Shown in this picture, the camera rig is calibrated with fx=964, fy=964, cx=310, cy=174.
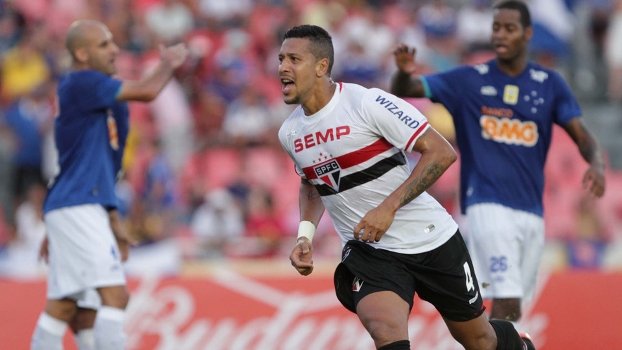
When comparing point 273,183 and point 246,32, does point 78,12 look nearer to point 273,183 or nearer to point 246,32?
point 246,32

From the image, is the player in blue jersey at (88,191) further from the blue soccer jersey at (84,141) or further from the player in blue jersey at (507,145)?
the player in blue jersey at (507,145)

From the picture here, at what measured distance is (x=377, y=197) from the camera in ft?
20.1

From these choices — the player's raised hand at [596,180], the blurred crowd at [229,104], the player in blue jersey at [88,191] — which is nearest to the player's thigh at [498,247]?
the player's raised hand at [596,180]

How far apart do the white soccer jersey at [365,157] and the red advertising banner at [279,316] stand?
3728 millimetres

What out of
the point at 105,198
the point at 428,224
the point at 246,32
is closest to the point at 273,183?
the point at 246,32

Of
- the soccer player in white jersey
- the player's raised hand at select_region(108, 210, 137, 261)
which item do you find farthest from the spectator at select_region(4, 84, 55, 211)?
the soccer player in white jersey

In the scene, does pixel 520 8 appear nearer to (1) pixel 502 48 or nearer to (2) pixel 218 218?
(1) pixel 502 48

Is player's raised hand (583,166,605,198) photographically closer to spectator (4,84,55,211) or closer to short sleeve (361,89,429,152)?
short sleeve (361,89,429,152)

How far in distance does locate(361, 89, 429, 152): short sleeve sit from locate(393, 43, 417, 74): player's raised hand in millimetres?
1395

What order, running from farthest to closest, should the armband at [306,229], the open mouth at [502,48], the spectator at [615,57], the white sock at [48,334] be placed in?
1. the spectator at [615,57]
2. the open mouth at [502,48]
3. the white sock at [48,334]
4. the armband at [306,229]

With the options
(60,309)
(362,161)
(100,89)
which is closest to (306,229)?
(362,161)

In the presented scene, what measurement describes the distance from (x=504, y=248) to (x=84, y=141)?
3397mm

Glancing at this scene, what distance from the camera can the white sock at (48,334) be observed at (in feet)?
24.5

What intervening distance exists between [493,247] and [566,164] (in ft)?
24.4
